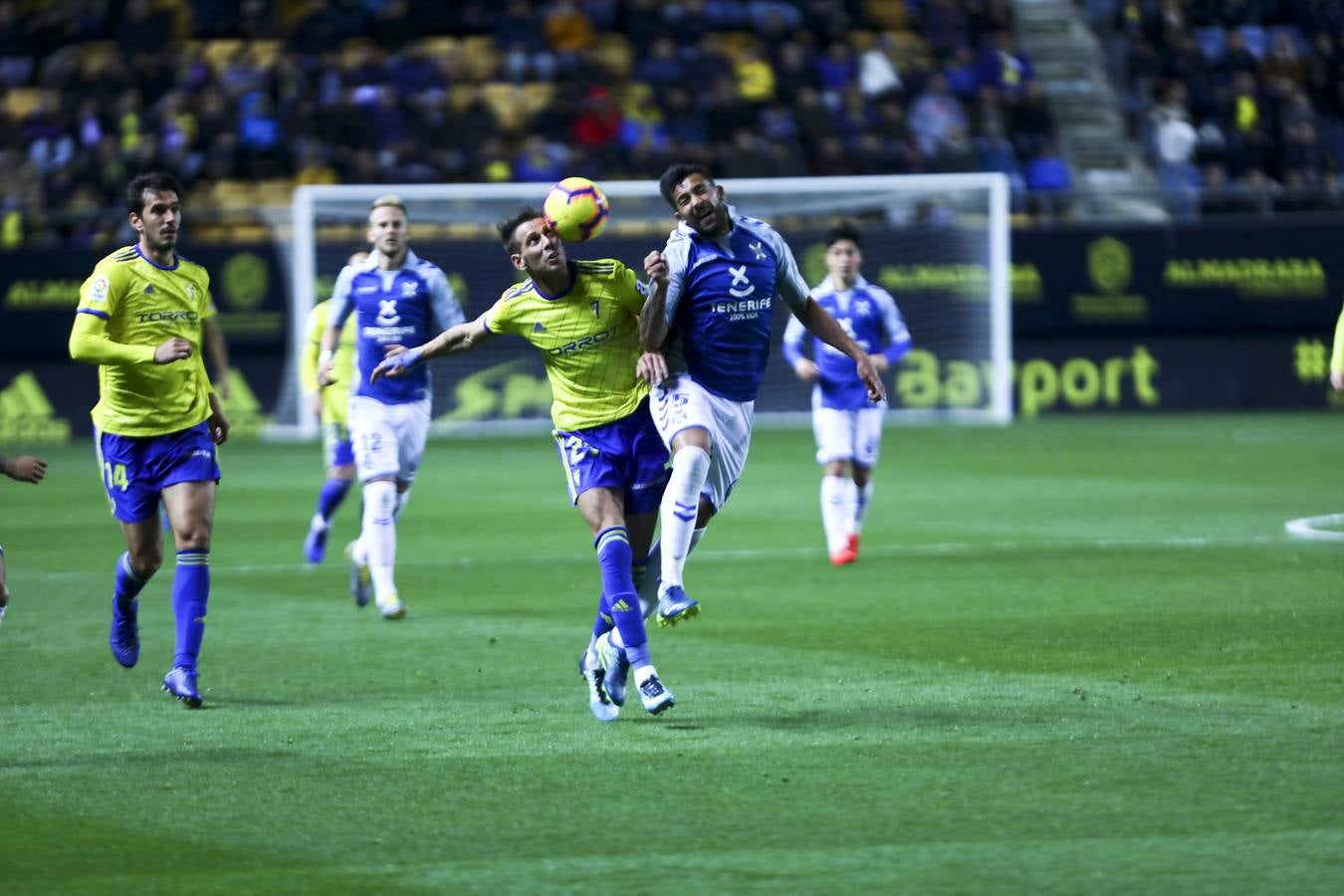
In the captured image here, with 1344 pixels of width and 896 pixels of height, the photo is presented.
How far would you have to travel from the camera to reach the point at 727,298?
8414mm

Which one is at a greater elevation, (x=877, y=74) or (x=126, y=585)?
(x=126, y=585)

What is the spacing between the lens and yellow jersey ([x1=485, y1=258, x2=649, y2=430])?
7922 mm

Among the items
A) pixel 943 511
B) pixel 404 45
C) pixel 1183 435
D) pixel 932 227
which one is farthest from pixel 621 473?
pixel 404 45

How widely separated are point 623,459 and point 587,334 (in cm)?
51

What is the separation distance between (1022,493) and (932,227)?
9083mm

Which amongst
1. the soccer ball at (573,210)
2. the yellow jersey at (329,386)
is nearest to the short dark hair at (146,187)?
the soccer ball at (573,210)

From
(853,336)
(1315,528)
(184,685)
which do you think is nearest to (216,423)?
(184,685)

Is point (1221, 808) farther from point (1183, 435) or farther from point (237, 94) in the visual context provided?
point (237, 94)

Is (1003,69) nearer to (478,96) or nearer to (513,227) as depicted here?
(478,96)

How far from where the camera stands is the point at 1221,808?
19.5 feet

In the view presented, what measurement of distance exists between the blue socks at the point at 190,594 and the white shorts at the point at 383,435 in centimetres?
309

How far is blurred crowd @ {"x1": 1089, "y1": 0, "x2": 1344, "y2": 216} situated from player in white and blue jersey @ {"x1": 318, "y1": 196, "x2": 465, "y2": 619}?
1731 centimetres

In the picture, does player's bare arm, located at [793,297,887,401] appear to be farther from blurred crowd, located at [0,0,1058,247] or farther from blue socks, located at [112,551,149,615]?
blurred crowd, located at [0,0,1058,247]

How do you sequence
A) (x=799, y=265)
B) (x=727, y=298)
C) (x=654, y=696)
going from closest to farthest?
(x=654, y=696), (x=727, y=298), (x=799, y=265)
